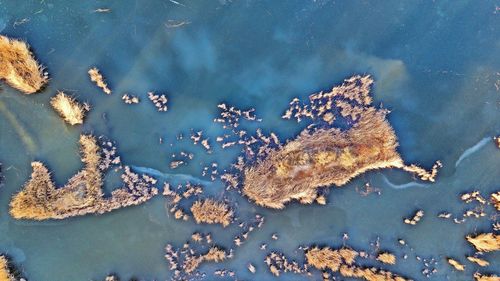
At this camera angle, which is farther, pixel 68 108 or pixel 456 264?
pixel 456 264

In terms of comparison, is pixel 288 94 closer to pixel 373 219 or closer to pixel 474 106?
pixel 373 219

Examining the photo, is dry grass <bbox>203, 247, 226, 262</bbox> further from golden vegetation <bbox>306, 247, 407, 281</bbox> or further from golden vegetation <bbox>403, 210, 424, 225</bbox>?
golden vegetation <bbox>403, 210, 424, 225</bbox>

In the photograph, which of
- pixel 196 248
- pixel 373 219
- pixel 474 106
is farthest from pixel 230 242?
pixel 474 106

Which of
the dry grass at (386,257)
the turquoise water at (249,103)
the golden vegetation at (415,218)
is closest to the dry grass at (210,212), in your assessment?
the turquoise water at (249,103)

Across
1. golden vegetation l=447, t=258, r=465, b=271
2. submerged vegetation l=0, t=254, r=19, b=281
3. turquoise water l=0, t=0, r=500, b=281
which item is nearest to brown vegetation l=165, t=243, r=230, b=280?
turquoise water l=0, t=0, r=500, b=281

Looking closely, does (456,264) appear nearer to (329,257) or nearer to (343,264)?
(343,264)

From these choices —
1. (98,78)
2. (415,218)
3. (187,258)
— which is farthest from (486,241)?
(98,78)

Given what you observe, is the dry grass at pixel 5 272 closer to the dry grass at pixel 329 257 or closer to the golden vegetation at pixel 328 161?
the golden vegetation at pixel 328 161
